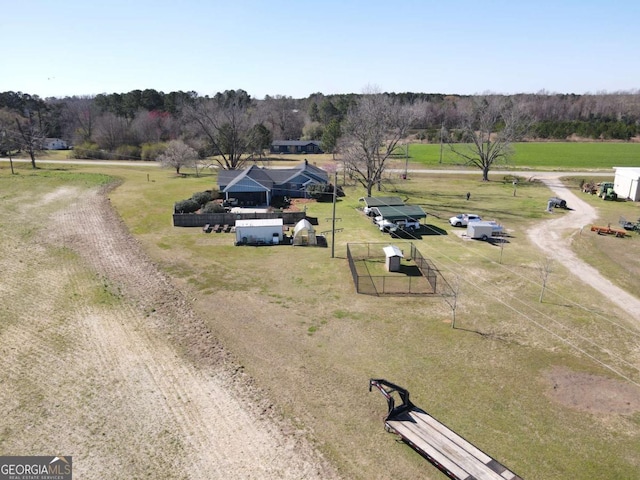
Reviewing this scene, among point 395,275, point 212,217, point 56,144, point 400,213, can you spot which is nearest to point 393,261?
point 395,275

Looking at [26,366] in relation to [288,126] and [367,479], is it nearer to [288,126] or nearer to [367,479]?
[367,479]

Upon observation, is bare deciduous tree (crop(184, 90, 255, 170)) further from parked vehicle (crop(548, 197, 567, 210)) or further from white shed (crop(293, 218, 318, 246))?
parked vehicle (crop(548, 197, 567, 210))

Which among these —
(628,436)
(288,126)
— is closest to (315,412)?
(628,436)

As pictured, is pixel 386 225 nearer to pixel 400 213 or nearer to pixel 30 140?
pixel 400 213

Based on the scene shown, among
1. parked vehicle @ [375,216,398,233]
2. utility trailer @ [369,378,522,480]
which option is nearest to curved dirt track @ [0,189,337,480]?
utility trailer @ [369,378,522,480]

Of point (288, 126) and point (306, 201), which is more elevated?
point (288, 126)

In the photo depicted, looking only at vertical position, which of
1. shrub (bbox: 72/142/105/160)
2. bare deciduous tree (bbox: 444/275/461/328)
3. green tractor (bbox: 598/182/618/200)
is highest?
shrub (bbox: 72/142/105/160)

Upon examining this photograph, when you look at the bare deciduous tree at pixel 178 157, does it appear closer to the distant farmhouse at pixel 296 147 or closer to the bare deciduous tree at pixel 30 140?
the bare deciduous tree at pixel 30 140
